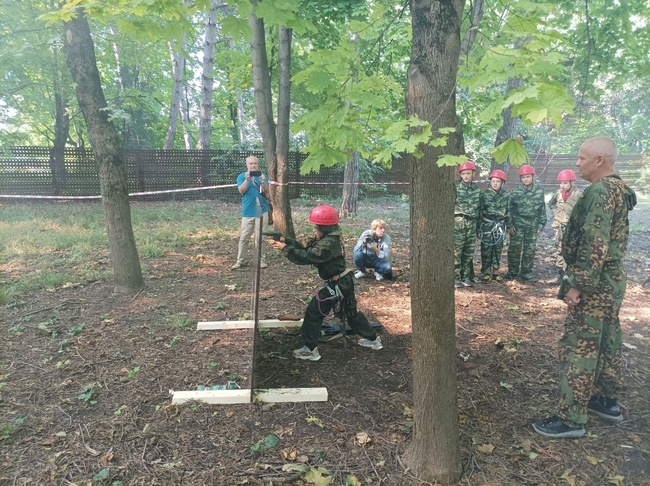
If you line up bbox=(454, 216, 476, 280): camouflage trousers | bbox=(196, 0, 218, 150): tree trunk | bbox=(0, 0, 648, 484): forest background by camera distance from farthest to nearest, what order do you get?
bbox=(196, 0, 218, 150): tree trunk → bbox=(454, 216, 476, 280): camouflage trousers → bbox=(0, 0, 648, 484): forest background

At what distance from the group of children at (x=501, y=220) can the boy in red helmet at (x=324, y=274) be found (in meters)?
3.45

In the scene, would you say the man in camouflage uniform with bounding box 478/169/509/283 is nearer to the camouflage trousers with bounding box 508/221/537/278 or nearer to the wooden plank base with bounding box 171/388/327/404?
the camouflage trousers with bounding box 508/221/537/278

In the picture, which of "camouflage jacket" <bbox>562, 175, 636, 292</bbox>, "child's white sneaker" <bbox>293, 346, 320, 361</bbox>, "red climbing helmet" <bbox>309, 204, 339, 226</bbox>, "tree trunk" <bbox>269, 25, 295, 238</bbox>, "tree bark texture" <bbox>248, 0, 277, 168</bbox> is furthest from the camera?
"tree trunk" <bbox>269, 25, 295, 238</bbox>

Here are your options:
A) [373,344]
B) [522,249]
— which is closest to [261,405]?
[373,344]

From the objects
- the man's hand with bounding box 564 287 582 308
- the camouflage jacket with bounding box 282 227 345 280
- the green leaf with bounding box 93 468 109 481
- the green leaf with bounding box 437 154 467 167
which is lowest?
the green leaf with bounding box 93 468 109 481

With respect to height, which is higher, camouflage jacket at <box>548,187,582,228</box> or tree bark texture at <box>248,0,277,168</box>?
tree bark texture at <box>248,0,277,168</box>

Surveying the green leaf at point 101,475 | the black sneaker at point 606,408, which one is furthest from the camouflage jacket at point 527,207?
the green leaf at point 101,475

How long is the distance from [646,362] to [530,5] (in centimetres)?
392

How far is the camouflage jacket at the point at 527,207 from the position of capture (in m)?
7.36

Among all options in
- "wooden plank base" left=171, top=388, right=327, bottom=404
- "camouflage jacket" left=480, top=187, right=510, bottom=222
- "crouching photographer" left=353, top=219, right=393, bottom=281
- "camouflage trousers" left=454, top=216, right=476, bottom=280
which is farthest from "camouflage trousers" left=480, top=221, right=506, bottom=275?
"wooden plank base" left=171, top=388, right=327, bottom=404

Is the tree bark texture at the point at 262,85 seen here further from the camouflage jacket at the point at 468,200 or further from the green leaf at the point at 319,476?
the green leaf at the point at 319,476

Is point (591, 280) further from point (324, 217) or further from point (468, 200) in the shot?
point (468, 200)

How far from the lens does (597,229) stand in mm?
2984

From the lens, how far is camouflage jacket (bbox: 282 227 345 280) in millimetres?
3979
